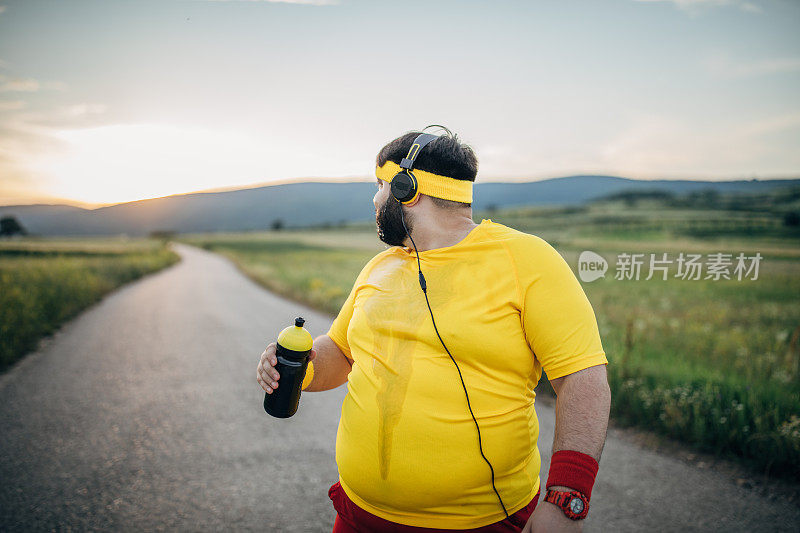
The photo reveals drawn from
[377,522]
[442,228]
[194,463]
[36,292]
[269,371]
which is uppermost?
[442,228]

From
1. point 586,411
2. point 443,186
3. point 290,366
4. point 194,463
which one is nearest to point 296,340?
point 290,366

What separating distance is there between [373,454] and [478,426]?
382 millimetres

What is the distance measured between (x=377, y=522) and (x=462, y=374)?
0.61 metres

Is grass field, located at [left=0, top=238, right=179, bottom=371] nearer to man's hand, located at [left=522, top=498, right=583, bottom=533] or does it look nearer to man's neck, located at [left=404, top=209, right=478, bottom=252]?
man's neck, located at [left=404, top=209, right=478, bottom=252]

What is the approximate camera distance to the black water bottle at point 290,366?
68.7 inches

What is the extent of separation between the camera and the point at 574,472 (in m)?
1.28

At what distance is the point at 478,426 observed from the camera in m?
1.41

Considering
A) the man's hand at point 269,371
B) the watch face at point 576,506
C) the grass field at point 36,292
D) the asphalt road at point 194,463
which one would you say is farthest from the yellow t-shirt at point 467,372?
the grass field at point 36,292

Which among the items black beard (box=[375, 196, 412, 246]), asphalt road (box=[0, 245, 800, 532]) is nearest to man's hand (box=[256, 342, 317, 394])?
black beard (box=[375, 196, 412, 246])

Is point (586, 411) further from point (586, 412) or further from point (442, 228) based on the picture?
point (442, 228)

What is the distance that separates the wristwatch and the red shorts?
297 mm

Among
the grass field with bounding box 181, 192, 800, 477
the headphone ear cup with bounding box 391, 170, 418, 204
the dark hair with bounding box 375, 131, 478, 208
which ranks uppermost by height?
the dark hair with bounding box 375, 131, 478, 208

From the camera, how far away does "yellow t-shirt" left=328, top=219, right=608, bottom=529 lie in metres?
1.37

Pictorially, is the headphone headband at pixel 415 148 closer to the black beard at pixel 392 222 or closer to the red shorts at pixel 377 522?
the black beard at pixel 392 222
